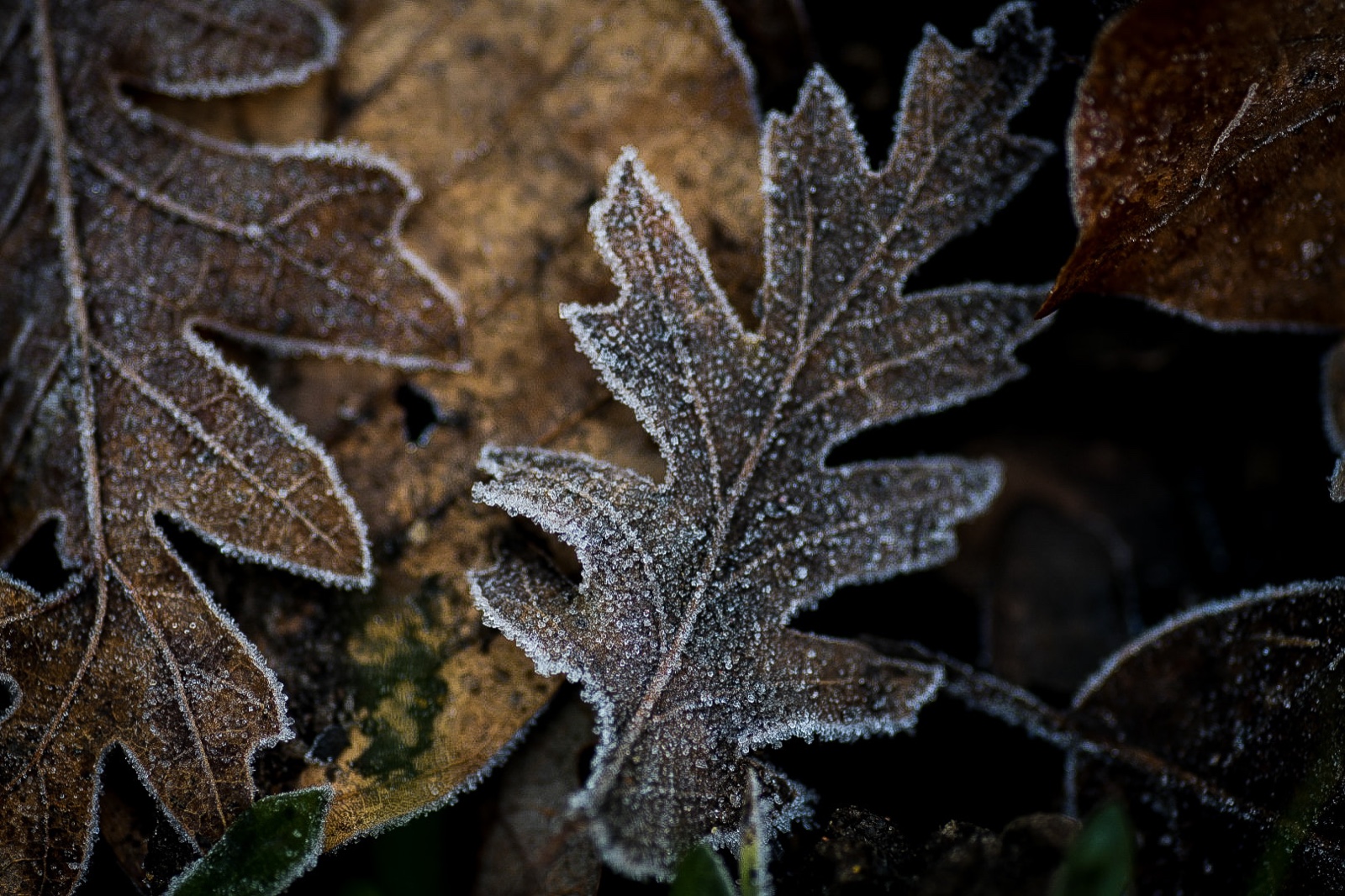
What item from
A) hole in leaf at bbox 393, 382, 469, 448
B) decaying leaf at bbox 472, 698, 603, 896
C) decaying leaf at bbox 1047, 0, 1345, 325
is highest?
decaying leaf at bbox 1047, 0, 1345, 325

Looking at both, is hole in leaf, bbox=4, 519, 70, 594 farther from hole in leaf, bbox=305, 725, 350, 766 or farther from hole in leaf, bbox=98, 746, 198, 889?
hole in leaf, bbox=305, 725, 350, 766

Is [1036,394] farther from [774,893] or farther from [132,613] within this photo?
[132,613]

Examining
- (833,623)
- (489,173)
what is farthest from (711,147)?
(833,623)

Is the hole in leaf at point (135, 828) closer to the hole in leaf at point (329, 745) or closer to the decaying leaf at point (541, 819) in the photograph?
the hole in leaf at point (329, 745)

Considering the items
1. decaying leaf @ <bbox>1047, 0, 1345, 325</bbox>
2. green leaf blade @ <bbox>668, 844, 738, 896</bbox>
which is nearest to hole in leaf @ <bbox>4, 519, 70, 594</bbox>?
green leaf blade @ <bbox>668, 844, 738, 896</bbox>

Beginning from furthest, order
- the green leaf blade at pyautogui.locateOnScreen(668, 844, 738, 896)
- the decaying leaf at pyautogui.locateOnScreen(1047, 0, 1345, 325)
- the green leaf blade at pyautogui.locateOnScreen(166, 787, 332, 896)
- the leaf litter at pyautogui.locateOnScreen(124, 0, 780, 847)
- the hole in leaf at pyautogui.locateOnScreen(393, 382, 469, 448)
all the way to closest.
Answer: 1. the hole in leaf at pyautogui.locateOnScreen(393, 382, 469, 448)
2. the leaf litter at pyautogui.locateOnScreen(124, 0, 780, 847)
3. the decaying leaf at pyautogui.locateOnScreen(1047, 0, 1345, 325)
4. the green leaf blade at pyautogui.locateOnScreen(166, 787, 332, 896)
5. the green leaf blade at pyautogui.locateOnScreen(668, 844, 738, 896)
